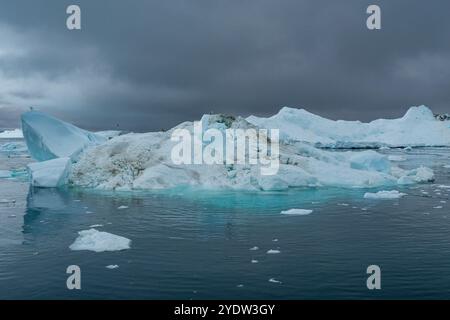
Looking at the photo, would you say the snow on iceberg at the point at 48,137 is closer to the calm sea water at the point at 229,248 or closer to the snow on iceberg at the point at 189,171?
the snow on iceberg at the point at 189,171

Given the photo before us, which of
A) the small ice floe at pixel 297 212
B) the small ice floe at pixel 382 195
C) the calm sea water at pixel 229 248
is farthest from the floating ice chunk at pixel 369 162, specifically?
the small ice floe at pixel 297 212

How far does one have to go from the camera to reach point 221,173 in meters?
26.2

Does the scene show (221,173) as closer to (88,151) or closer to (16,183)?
(88,151)

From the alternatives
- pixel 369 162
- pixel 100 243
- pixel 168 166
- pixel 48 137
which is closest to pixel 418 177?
pixel 369 162

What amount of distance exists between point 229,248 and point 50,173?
17.3m

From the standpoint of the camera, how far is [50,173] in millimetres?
26562

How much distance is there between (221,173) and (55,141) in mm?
12513

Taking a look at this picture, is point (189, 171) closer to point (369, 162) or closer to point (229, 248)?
point (369, 162)

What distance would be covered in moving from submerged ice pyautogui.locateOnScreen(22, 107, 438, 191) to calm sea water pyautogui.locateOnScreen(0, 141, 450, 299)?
3.65 meters

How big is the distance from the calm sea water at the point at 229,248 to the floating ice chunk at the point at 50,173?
15.6 ft

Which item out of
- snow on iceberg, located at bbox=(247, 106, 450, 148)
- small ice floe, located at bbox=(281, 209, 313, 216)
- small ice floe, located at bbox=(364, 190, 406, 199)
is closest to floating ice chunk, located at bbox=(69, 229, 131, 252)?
small ice floe, located at bbox=(281, 209, 313, 216)

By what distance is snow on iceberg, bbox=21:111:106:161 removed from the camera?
29906 millimetres

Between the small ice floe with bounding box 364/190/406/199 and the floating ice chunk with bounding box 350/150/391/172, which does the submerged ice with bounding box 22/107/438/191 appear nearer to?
the floating ice chunk with bounding box 350/150/391/172
